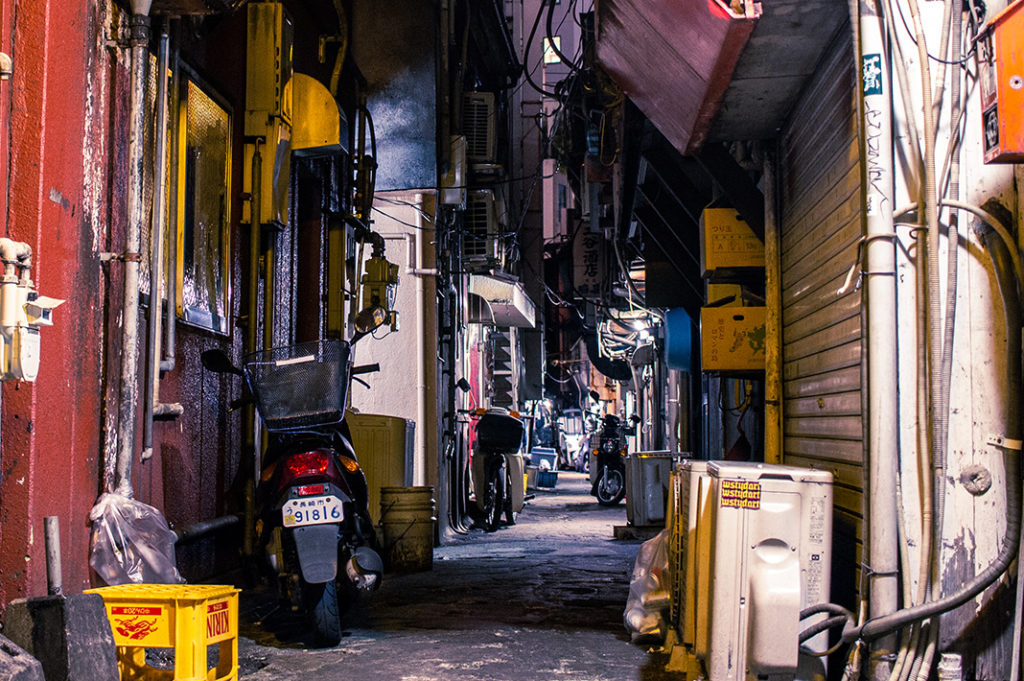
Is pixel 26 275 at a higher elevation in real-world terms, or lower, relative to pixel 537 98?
lower

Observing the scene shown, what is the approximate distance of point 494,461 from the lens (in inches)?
500

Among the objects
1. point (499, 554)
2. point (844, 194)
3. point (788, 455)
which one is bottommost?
point (499, 554)

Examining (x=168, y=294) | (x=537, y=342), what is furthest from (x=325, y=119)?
(x=537, y=342)

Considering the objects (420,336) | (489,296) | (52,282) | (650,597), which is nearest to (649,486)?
(420,336)

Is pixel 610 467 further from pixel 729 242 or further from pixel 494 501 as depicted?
pixel 729 242

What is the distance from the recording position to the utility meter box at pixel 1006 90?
124 inches

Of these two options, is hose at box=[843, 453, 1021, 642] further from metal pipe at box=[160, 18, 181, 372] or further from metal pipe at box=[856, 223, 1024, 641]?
metal pipe at box=[160, 18, 181, 372]

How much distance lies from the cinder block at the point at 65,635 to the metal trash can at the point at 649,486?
8.99 m

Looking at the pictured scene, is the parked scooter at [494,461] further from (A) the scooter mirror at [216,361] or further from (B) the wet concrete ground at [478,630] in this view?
(A) the scooter mirror at [216,361]

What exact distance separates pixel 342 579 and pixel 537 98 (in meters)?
22.1

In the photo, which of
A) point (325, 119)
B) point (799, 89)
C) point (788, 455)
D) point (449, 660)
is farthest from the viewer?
point (325, 119)

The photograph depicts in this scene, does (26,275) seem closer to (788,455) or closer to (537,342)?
(788,455)

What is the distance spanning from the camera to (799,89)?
5402mm

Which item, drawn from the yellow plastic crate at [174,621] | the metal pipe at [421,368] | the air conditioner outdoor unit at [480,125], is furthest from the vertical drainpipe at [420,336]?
the yellow plastic crate at [174,621]
